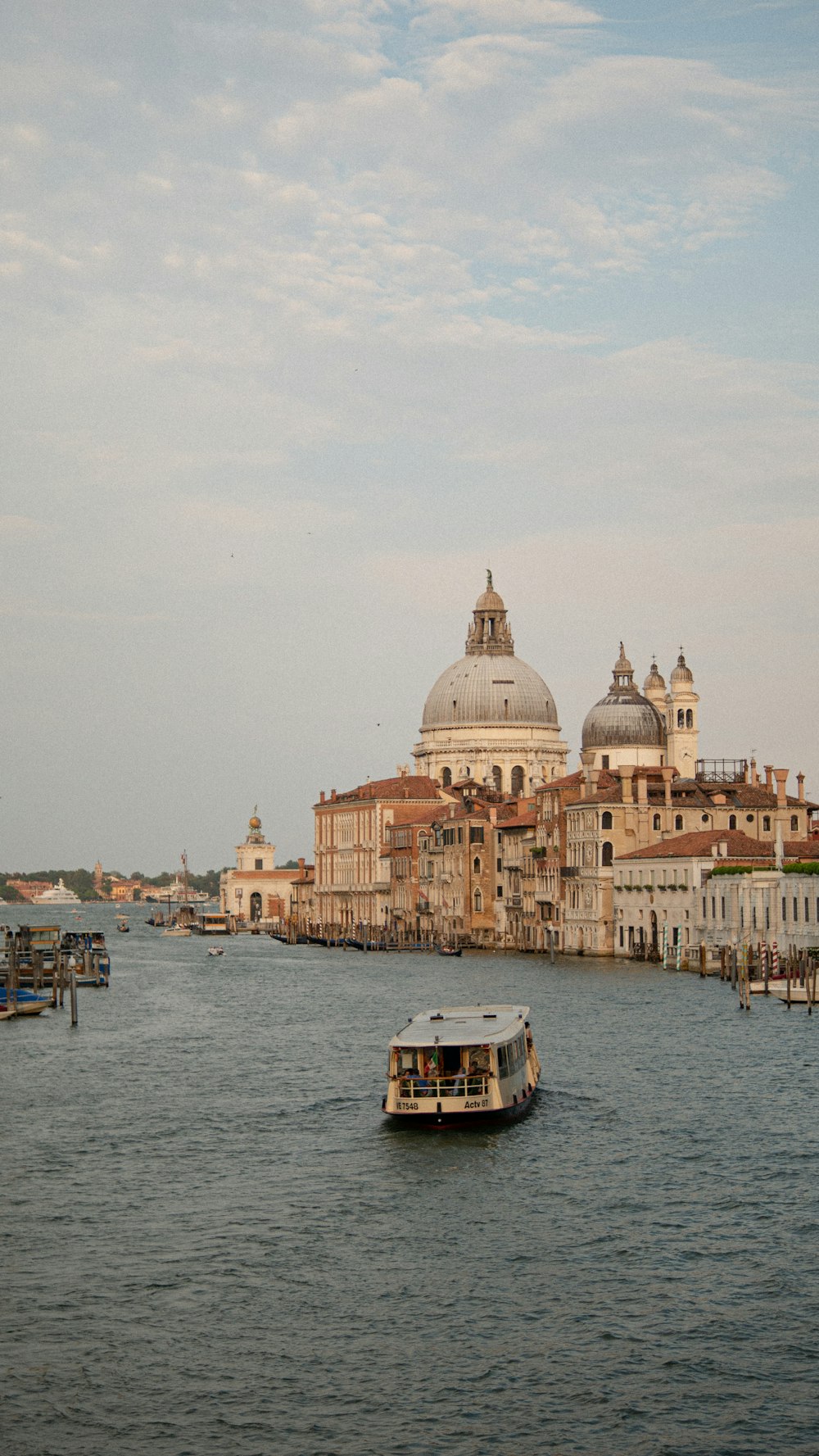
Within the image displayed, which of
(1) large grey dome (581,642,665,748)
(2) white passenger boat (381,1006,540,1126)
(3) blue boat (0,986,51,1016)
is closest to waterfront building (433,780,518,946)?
(1) large grey dome (581,642,665,748)

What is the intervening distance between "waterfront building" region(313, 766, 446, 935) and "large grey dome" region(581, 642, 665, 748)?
81.2 feet

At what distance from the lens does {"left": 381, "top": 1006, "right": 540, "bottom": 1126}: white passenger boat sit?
1491 inches

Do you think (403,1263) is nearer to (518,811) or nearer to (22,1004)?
(22,1004)

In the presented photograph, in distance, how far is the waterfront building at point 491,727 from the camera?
170m

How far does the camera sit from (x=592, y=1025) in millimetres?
59531

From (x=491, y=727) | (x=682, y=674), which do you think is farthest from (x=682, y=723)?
(x=491, y=727)

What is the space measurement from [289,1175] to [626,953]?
74.7 meters

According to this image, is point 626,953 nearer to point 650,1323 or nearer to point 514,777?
point 514,777

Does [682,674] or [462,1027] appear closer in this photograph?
[462,1027]

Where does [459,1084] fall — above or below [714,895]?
below

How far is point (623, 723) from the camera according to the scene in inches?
5340

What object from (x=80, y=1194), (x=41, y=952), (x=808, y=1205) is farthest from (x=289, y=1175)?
(x=41, y=952)

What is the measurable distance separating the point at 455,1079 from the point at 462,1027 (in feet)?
11.3

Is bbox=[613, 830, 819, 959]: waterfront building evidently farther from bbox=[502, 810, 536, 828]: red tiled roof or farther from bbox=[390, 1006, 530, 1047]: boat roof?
bbox=[390, 1006, 530, 1047]: boat roof
